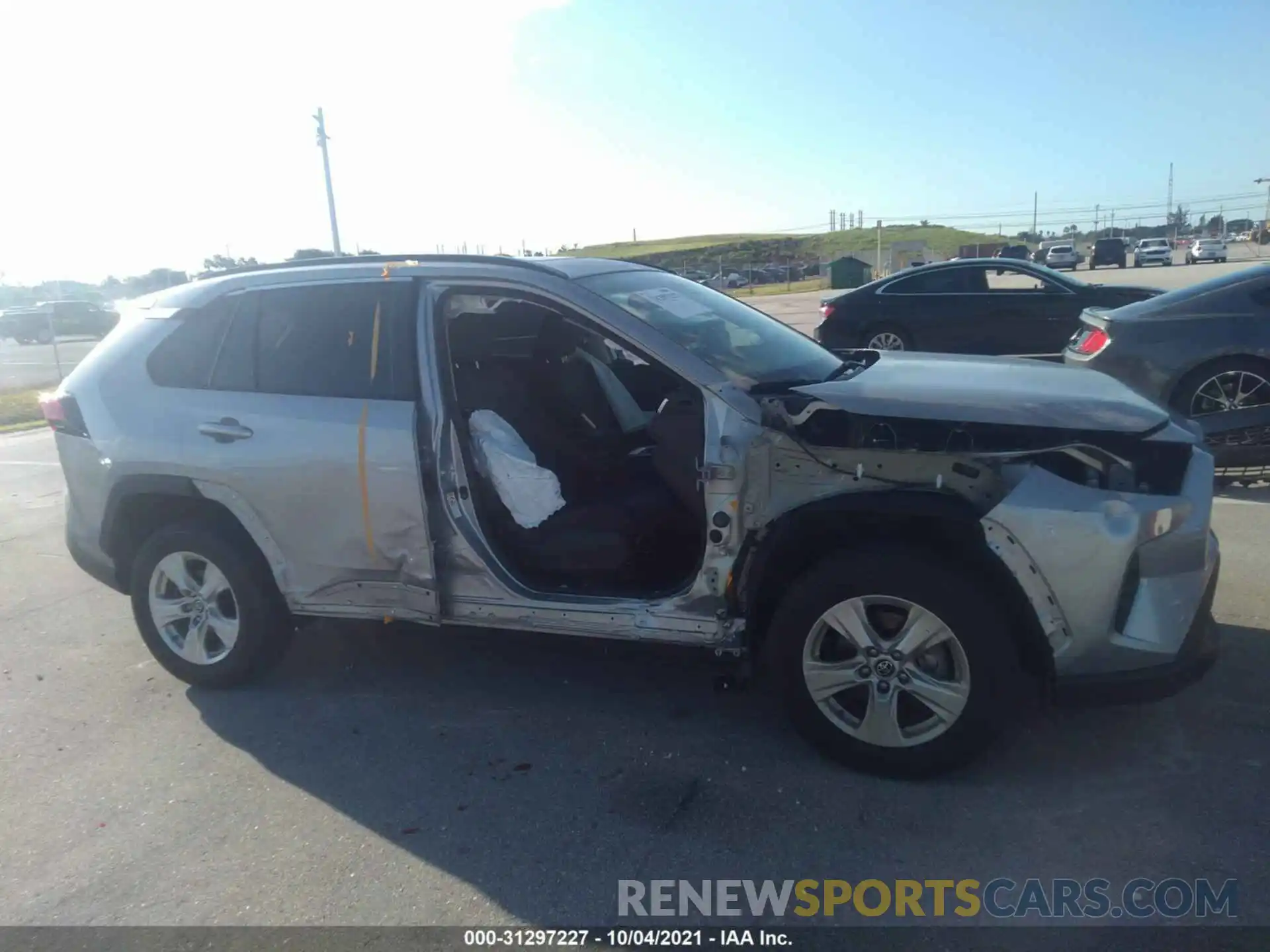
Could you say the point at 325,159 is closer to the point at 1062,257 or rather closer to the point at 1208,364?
the point at 1208,364

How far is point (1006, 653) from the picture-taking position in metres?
3.35

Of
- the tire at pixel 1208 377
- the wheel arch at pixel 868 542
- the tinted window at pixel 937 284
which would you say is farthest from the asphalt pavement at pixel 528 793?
the tinted window at pixel 937 284

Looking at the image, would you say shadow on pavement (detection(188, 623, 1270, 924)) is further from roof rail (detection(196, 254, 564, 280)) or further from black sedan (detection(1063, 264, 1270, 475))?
black sedan (detection(1063, 264, 1270, 475))

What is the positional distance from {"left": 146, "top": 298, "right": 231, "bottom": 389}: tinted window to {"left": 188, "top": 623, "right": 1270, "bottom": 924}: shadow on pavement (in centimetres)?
152

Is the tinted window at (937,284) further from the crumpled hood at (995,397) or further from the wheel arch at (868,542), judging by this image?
the wheel arch at (868,542)

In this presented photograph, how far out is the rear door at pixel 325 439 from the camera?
4121 millimetres

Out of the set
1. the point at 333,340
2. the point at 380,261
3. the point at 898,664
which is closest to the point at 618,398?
the point at 380,261

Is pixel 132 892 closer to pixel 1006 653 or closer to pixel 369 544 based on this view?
pixel 369 544

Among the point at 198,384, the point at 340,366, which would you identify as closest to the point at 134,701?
the point at 198,384

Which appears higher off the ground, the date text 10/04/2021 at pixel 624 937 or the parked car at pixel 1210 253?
the parked car at pixel 1210 253

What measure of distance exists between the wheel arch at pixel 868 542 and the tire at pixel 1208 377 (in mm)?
5139

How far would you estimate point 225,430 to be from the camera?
441cm

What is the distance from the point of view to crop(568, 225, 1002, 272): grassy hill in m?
72.9

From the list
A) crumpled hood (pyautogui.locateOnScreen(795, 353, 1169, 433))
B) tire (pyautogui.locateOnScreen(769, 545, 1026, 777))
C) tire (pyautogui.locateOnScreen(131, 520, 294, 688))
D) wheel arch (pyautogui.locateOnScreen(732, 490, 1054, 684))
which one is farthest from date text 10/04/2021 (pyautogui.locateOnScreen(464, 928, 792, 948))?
tire (pyautogui.locateOnScreen(131, 520, 294, 688))
